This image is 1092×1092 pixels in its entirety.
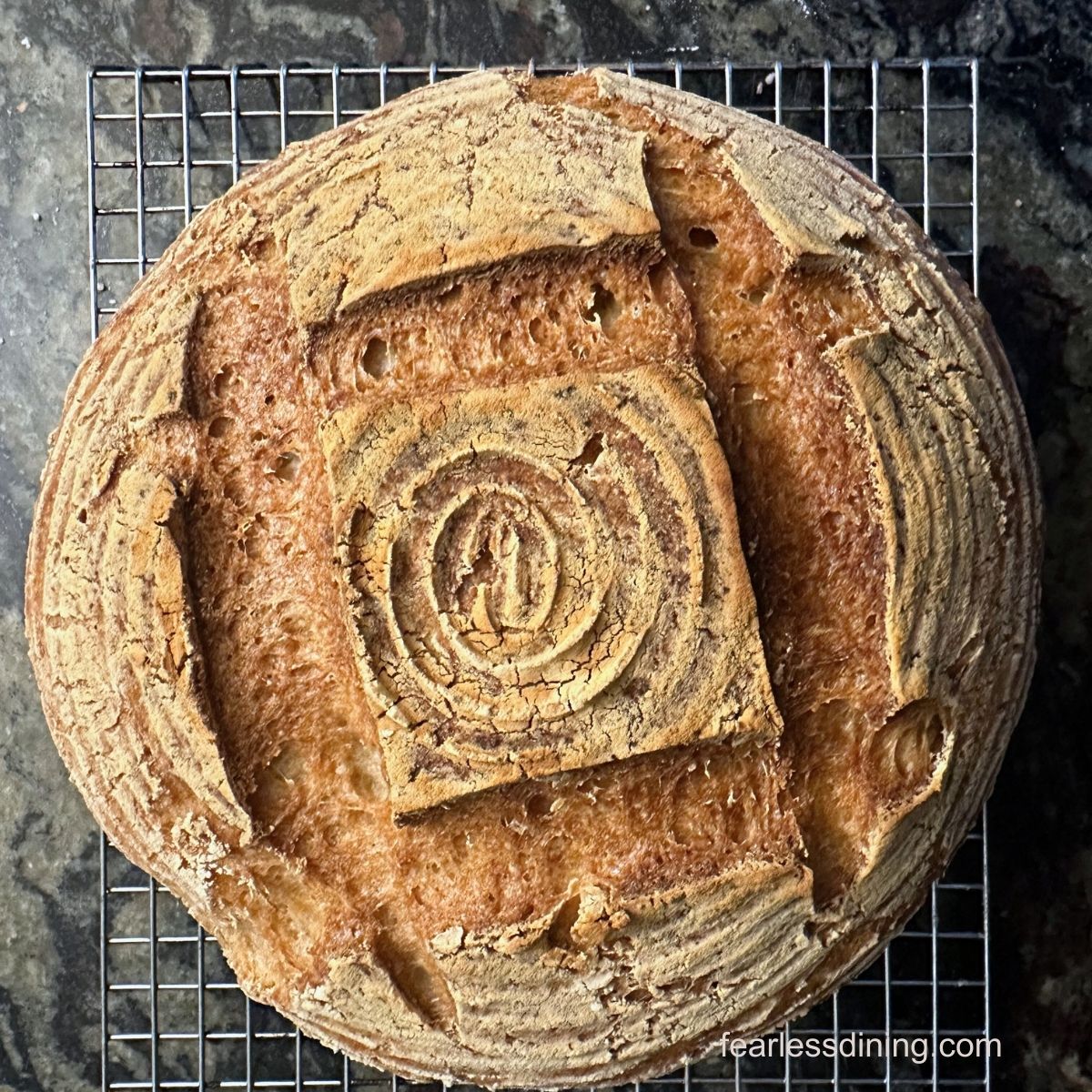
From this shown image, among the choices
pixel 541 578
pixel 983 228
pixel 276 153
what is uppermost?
pixel 276 153

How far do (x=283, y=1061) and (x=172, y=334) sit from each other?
123cm

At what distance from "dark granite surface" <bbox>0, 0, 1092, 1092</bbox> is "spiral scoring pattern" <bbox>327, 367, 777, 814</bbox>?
822 millimetres

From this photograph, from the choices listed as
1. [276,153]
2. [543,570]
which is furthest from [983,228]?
[276,153]

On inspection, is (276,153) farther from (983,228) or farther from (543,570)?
(983,228)

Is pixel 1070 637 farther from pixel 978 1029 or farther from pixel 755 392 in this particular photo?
pixel 755 392

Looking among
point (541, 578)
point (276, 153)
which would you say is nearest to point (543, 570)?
point (541, 578)

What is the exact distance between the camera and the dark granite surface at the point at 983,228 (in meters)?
1.70

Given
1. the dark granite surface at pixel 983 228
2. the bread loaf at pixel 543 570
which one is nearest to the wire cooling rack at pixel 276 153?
the dark granite surface at pixel 983 228

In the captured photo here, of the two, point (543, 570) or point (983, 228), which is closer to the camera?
point (543, 570)

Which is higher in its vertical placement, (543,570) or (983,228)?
(983,228)

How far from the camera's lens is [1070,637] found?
5.63 ft

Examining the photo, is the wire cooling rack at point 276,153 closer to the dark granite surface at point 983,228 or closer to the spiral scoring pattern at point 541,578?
the dark granite surface at point 983,228

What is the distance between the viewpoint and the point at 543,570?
1170 millimetres

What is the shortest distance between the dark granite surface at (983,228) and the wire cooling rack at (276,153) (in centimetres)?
5
